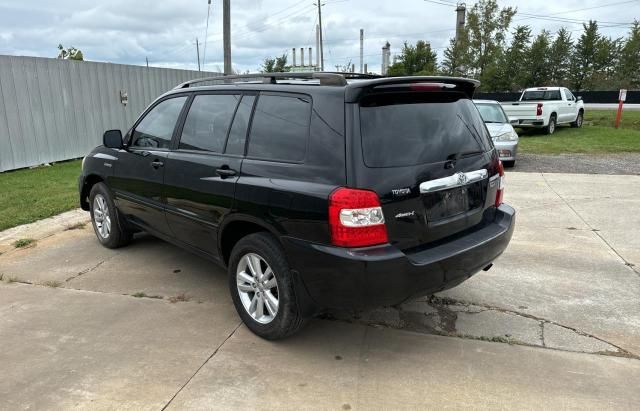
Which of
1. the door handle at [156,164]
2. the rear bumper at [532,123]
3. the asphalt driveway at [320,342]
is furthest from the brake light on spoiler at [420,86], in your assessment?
the rear bumper at [532,123]

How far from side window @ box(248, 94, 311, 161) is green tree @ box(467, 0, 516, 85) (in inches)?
1447

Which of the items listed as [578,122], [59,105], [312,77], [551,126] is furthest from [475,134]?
[578,122]

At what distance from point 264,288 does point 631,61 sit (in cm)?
4371

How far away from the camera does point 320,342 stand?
348 cm

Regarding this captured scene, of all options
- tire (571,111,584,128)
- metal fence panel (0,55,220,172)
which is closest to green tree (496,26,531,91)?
tire (571,111,584,128)

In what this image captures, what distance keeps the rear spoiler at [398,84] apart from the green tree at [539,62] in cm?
3813

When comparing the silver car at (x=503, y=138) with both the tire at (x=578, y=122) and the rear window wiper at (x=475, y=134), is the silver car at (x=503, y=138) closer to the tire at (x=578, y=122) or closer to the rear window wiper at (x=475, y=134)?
the rear window wiper at (x=475, y=134)

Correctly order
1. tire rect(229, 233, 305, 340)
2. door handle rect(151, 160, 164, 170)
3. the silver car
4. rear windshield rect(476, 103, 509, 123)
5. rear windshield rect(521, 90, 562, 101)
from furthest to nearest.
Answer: rear windshield rect(521, 90, 562, 101), rear windshield rect(476, 103, 509, 123), the silver car, door handle rect(151, 160, 164, 170), tire rect(229, 233, 305, 340)

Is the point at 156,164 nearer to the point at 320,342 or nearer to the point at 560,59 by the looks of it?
the point at 320,342

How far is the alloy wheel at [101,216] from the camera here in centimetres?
538

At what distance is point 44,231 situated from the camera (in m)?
6.27

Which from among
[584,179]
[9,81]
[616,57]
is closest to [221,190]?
[584,179]

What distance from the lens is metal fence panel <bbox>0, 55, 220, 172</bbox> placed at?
10.5 m

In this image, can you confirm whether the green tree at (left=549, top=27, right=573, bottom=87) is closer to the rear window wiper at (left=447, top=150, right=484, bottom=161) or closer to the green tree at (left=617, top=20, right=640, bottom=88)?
the green tree at (left=617, top=20, right=640, bottom=88)
